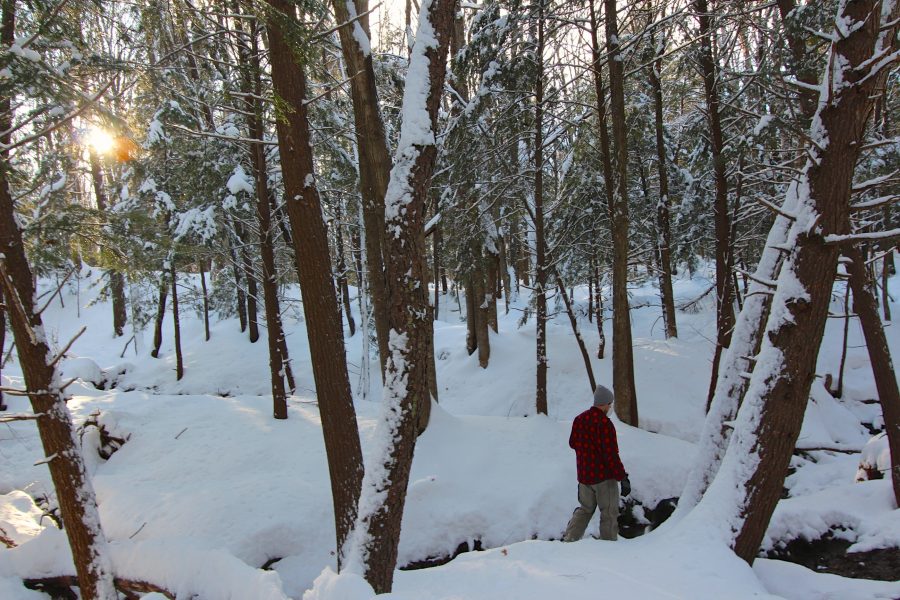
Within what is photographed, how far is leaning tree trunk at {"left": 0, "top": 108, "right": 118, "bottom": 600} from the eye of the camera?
4758 mm

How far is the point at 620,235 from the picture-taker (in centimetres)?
973

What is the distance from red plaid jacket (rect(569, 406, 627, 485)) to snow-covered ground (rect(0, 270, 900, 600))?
31.8 inches

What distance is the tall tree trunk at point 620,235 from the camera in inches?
366

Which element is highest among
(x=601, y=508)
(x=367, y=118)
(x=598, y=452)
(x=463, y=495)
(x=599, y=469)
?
(x=367, y=118)

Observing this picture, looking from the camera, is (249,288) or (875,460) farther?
(249,288)

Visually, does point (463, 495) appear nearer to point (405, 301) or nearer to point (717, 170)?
point (405, 301)

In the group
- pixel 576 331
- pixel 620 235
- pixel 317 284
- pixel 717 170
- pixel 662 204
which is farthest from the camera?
pixel 662 204

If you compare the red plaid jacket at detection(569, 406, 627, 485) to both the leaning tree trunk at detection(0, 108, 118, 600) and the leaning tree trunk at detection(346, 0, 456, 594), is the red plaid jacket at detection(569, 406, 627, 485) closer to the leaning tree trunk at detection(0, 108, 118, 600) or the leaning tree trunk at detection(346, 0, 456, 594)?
the leaning tree trunk at detection(346, 0, 456, 594)

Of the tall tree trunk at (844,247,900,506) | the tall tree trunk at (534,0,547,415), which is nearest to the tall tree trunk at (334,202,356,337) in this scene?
the tall tree trunk at (534,0,547,415)

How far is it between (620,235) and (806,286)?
5.88m

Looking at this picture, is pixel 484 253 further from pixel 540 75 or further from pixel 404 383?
pixel 404 383

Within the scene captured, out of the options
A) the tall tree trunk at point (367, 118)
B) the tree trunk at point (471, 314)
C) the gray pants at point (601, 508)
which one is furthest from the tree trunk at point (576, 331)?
the gray pants at point (601, 508)

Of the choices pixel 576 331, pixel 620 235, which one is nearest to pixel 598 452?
pixel 620 235

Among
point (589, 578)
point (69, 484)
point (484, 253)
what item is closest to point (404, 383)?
point (589, 578)
